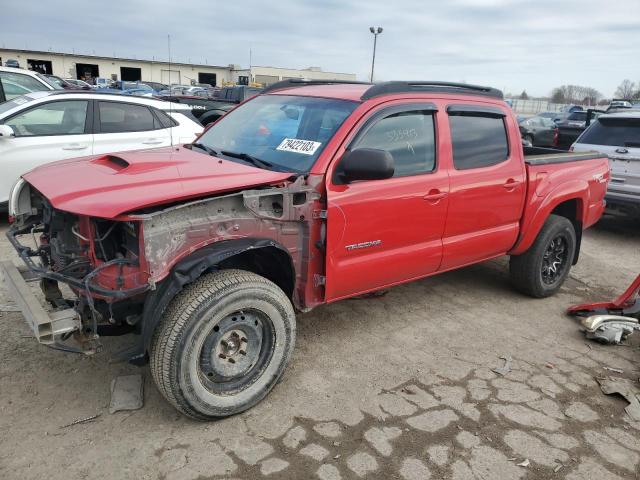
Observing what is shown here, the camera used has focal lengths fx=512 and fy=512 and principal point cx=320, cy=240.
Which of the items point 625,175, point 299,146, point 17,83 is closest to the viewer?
point 299,146

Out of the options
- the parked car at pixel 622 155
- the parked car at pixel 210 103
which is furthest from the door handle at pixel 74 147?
the parked car at pixel 622 155

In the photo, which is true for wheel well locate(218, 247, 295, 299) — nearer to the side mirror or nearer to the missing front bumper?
the missing front bumper

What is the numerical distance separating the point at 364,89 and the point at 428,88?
0.50m

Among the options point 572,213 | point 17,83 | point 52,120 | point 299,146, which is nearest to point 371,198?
point 299,146

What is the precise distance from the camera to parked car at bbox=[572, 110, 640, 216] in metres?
7.45

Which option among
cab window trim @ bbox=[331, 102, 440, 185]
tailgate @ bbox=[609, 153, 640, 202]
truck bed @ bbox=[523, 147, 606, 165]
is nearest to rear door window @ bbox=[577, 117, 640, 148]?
tailgate @ bbox=[609, 153, 640, 202]

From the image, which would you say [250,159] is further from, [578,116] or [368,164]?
[578,116]

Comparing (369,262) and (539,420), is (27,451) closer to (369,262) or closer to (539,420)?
(369,262)

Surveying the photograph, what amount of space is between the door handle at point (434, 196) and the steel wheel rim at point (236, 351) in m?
1.52

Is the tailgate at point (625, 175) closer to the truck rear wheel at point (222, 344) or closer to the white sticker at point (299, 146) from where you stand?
the white sticker at point (299, 146)

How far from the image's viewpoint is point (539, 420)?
320 cm

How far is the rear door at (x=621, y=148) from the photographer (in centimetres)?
745

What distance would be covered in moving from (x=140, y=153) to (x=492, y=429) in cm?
298

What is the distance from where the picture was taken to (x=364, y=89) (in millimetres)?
3875
